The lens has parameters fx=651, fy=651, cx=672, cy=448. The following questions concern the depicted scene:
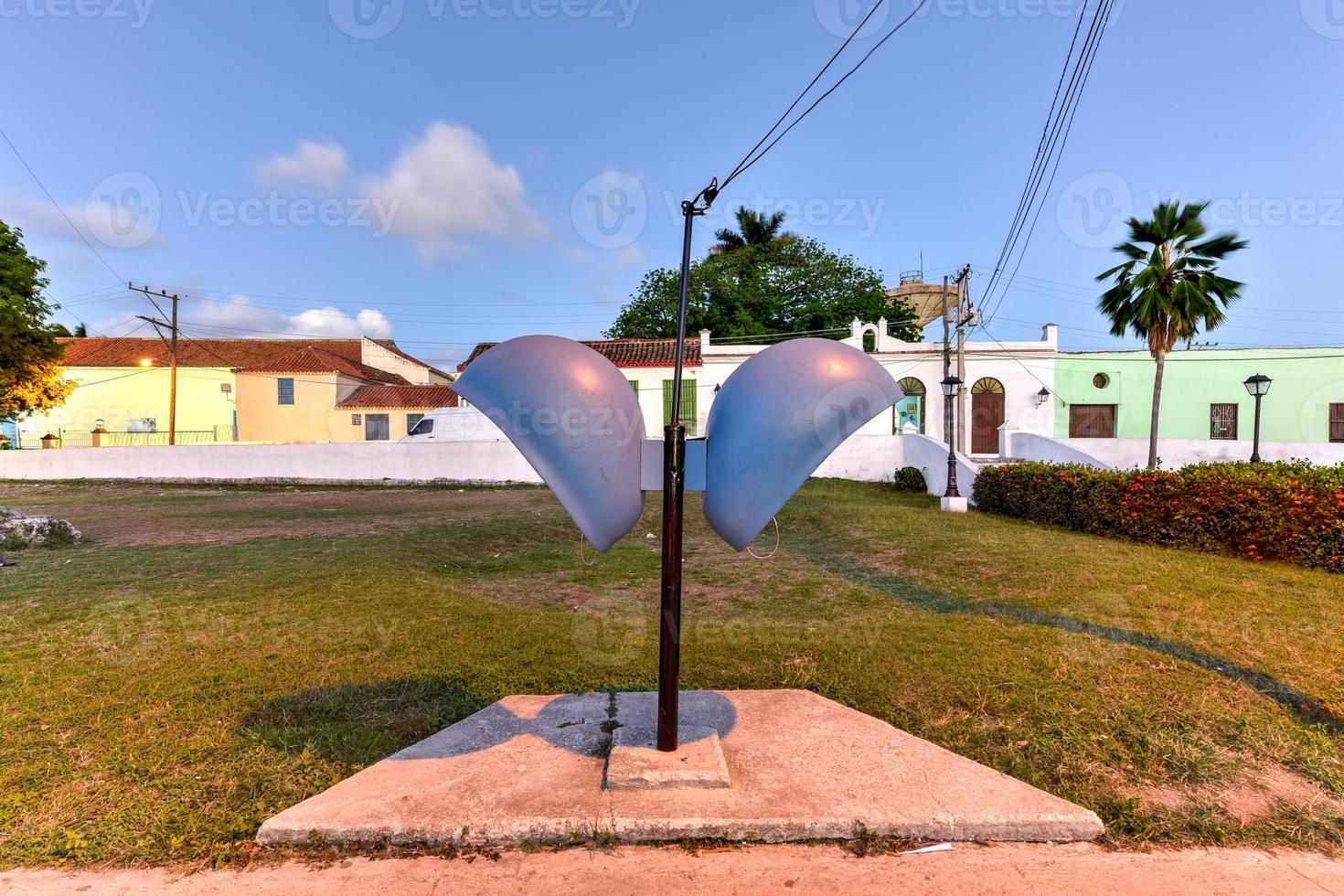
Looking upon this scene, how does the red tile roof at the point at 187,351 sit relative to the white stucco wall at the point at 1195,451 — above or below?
above

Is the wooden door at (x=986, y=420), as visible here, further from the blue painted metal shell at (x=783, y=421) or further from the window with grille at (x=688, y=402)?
the blue painted metal shell at (x=783, y=421)

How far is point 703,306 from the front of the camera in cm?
3131

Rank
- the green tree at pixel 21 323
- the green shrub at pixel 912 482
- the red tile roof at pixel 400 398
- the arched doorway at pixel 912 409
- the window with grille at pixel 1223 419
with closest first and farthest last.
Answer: the green tree at pixel 21 323, the green shrub at pixel 912 482, the window with grille at pixel 1223 419, the arched doorway at pixel 912 409, the red tile roof at pixel 400 398

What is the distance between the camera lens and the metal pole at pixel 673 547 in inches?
119

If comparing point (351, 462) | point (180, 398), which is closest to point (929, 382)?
point (351, 462)

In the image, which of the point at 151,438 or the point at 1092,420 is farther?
the point at 151,438

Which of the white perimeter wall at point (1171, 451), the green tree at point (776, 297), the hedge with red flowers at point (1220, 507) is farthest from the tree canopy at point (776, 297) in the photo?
the hedge with red flowers at point (1220, 507)

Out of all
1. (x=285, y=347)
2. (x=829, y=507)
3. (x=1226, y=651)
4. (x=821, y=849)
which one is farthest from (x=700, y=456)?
(x=285, y=347)

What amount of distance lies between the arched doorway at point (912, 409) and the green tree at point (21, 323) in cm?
2250

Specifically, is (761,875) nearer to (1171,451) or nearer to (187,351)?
(1171,451)

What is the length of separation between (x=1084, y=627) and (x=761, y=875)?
4460 millimetres

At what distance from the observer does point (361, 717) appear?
3.93 metres

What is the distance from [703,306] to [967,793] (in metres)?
29.6

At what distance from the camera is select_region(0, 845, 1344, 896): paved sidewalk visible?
2387 mm
